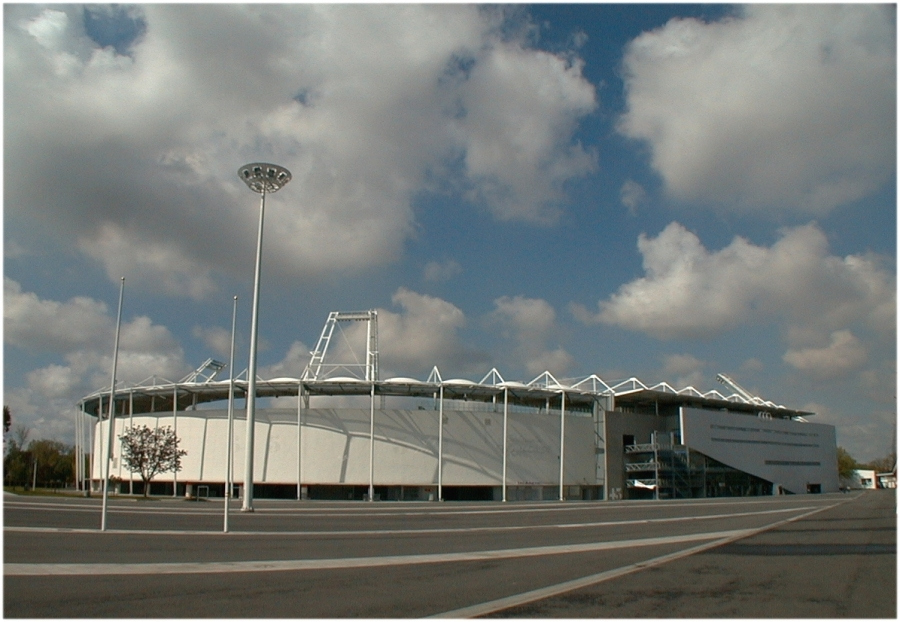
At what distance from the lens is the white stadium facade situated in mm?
73875

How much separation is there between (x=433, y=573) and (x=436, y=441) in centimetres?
6103

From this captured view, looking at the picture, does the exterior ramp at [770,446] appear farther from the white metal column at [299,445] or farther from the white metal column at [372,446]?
the white metal column at [299,445]

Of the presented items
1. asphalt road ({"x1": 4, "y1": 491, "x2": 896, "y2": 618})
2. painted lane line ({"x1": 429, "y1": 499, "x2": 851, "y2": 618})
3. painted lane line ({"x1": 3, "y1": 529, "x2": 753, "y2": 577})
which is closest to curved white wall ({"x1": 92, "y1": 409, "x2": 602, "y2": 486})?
asphalt road ({"x1": 4, "y1": 491, "x2": 896, "y2": 618})

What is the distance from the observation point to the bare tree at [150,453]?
225 feet

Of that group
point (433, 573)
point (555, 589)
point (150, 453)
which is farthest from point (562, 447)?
point (555, 589)

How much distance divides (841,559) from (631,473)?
2851 inches

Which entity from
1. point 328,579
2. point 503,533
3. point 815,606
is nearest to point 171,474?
point 503,533

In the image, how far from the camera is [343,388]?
74.6 m

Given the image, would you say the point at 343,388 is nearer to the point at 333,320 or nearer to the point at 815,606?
the point at 333,320

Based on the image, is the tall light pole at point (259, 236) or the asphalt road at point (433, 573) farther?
the tall light pole at point (259, 236)

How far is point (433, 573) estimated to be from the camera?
1481cm

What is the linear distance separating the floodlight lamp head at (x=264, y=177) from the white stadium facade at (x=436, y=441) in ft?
110

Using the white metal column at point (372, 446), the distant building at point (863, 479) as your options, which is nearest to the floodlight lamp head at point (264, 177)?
the white metal column at point (372, 446)

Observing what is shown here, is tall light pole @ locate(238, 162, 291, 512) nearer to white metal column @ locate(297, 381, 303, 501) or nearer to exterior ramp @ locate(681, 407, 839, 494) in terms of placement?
white metal column @ locate(297, 381, 303, 501)
